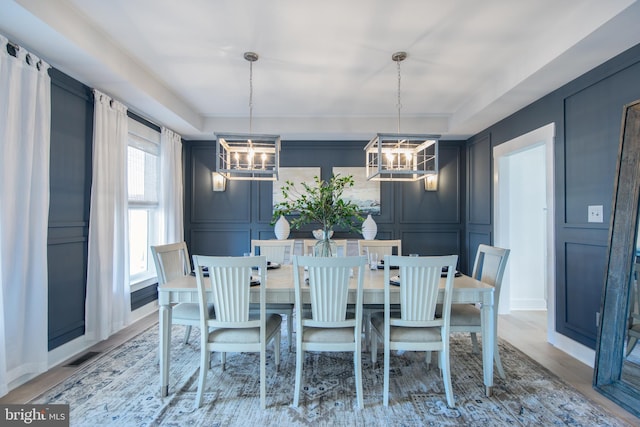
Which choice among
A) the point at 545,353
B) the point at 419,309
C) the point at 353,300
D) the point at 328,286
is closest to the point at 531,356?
the point at 545,353

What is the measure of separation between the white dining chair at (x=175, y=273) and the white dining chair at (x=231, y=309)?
323mm

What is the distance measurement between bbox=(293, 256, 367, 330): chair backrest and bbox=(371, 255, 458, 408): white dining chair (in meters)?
0.22

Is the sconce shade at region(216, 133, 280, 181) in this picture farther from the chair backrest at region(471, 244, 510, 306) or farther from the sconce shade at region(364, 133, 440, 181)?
the chair backrest at region(471, 244, 510, 306)

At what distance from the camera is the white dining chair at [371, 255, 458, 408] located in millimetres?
2047

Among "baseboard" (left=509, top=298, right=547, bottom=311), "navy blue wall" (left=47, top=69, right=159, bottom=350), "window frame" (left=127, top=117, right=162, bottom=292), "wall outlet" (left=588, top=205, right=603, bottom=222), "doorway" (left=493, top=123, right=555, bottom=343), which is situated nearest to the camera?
"wall outlet" (left=588, top=205, right=603, bottom=222)

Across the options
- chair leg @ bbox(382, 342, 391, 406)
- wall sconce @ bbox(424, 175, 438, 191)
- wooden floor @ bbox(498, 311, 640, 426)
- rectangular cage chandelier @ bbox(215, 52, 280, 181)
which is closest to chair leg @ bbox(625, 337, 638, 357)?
wooden floor @ bbox(498, 311, 640, 426)

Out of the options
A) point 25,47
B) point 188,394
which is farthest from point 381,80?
point 188,394

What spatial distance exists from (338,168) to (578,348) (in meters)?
3.58

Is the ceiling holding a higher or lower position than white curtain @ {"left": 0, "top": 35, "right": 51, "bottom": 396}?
higher

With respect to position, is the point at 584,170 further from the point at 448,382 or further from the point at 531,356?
the point at 448,382

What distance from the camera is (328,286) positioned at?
6.73 feet

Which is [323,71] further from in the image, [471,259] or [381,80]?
[471,259]

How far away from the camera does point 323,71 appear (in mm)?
3131

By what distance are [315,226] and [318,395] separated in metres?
3.06
